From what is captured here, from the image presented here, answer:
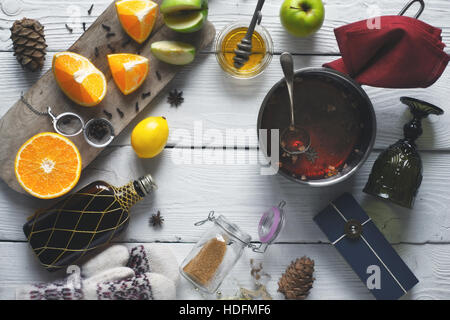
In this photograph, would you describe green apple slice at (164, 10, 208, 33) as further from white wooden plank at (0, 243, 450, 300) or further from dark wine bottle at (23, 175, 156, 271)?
white wooden plank at (0, 243, 450, 300)

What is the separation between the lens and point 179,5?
1.00 m

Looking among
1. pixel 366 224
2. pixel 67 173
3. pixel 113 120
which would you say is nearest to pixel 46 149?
pixel 67 173

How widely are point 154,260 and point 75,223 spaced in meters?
0.24

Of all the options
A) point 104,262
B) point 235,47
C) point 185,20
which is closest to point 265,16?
point 235,47

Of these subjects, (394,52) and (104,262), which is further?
(104,262)

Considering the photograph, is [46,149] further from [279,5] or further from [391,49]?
[391,49]

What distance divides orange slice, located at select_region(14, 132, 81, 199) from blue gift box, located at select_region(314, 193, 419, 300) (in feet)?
2.40

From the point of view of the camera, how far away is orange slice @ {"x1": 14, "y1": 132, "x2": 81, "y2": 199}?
1.00 metres

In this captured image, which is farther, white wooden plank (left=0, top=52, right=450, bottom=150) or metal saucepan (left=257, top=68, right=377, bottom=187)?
white wooden plank (left=0, top=52, right=450, bottom=150)

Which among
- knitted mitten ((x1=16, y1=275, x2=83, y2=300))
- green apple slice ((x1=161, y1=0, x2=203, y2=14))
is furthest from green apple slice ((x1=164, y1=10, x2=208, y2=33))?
knitted mitten ((x1=16, y1=275, x2=83, y2=300))

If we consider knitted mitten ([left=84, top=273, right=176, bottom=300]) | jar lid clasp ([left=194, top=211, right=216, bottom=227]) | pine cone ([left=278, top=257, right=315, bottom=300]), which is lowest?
knitted mitten ([left=84, top=273, right=176, bottom=300])

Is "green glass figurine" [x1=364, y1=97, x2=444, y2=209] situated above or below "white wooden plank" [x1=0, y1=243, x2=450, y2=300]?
above

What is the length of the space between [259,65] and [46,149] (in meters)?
0.63

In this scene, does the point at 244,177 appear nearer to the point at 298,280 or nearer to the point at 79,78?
the point at 298,280
